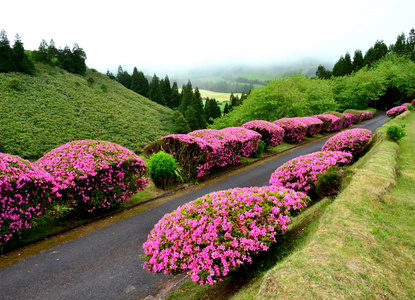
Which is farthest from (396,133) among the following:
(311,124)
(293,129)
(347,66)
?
(347,66)

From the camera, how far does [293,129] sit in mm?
16219

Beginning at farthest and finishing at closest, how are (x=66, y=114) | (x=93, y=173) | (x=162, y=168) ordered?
(x=66, y=114)
(x=162, y=168)
(x=93, y=173)

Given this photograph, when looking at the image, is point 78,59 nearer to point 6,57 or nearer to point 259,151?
point 6,57

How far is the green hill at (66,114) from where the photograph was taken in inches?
1159

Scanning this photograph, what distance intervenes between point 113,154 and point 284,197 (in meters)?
5.06

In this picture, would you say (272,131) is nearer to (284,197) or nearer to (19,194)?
(284,197)

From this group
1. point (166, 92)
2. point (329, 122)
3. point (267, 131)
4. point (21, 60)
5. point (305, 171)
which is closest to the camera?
point (305, 171)

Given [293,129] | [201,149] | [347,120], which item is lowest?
[347,120]

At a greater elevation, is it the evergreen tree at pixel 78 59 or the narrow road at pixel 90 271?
the evergreen tree at pixel 78 59

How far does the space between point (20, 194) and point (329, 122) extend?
22346mm

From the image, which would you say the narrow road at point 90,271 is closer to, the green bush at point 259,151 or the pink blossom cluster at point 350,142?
the pink blossom cluster at point 350,142

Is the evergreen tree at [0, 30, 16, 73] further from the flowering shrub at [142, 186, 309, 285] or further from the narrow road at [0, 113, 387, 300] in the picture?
the flowering shrub at [142, 186, 309, 285]

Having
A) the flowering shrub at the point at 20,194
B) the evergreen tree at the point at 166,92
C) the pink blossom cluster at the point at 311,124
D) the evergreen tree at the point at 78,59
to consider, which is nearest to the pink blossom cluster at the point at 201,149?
the flowering shrub at the point at 20,194

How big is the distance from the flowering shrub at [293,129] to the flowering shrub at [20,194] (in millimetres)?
14495
